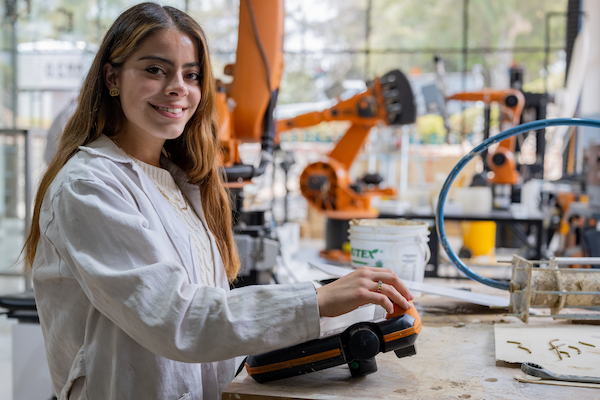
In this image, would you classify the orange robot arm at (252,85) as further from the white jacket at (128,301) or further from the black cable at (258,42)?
the white jacket at (128,301)

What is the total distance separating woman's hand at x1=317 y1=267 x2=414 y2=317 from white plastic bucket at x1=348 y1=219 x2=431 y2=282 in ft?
1.29

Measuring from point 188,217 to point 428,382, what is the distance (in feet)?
2.17

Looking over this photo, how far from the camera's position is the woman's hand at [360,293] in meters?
0.87

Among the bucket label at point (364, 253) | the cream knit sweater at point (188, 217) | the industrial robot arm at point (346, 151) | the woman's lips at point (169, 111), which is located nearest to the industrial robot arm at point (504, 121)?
the industrial robot arm at point (346, 151)

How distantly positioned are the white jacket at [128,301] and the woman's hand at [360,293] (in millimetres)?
29

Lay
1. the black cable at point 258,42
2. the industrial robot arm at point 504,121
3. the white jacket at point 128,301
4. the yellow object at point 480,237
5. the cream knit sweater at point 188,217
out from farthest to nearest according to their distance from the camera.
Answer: the yellow object at point 480,237
the industrial robot arm at point 504,121
the black cable at point 258,42
the cream knit sweater at point 188,217
the white jacket at point 128,301

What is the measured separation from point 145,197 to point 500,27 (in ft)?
32.9

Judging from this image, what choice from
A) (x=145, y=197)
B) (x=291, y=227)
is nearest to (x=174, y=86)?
(x=145, y=197)

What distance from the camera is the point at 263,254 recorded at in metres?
2.70

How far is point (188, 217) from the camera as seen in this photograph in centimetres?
124

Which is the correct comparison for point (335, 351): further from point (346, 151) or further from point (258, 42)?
point (346, 151)

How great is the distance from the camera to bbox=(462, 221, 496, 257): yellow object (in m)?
5.54

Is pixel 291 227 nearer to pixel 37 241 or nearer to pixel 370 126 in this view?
pixel 370 126

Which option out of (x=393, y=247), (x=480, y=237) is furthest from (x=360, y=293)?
(x=480, y=237)
